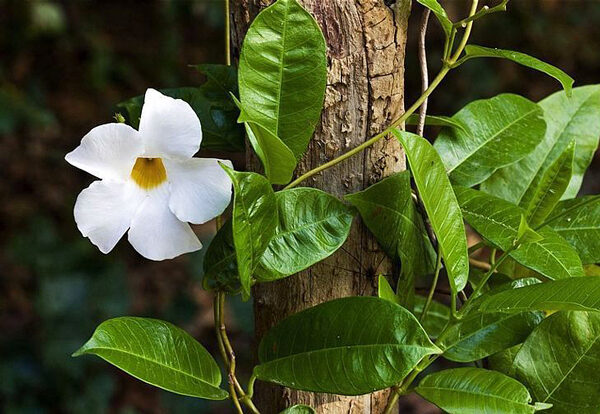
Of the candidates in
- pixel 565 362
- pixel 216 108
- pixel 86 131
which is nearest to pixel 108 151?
pixel 216 108

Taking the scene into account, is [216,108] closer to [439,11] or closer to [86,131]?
[439,11]

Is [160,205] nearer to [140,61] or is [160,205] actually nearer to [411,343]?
[411,343]

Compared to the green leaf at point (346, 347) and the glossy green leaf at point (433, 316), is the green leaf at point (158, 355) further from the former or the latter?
the glossy green leaf at point (433, 316)

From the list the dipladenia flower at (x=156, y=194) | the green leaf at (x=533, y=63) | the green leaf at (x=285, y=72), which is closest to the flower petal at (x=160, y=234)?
the dipladenia flower at (x=156, y=194)

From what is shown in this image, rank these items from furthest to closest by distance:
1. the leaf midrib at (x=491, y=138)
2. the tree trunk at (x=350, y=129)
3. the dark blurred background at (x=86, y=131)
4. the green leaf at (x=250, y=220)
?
the dark blurred background at (x=86, y=131)
the leaf midrib at (x=491, y=138)
the tree trunk at (x=350, y=129)
the green leaf at (x=250, y=220)

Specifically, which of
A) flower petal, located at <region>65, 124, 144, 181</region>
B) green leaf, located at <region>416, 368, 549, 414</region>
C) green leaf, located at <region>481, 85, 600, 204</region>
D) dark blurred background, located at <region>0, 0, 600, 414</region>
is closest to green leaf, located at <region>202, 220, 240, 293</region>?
flower petal, located at <region>65, 124, 144, 181</region>

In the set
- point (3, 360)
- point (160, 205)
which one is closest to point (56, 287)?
point (3, 360)

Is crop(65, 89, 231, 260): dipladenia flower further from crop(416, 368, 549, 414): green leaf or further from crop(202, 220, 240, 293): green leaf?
crop(416, 368, 549, 414): green leaf
